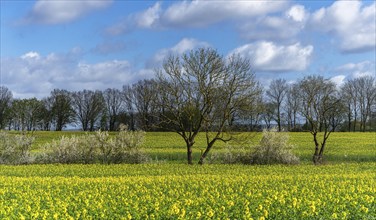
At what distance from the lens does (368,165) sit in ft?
81.8

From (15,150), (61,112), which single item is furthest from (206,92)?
(61,112)

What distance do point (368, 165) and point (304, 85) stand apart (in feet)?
46.6

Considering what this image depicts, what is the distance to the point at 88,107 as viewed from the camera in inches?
3578

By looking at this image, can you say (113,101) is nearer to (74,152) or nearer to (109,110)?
(109,110)

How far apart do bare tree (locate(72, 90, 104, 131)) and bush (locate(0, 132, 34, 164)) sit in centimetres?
5672

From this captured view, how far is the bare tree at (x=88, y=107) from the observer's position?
292ft

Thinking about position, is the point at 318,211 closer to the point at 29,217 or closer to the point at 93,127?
the point at 29,217

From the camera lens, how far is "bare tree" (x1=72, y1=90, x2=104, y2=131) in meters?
89.1

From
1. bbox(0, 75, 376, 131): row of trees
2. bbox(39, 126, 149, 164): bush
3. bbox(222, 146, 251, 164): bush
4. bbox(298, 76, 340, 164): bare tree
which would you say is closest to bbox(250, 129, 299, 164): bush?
bbox(222, 146, 251, 164): bush

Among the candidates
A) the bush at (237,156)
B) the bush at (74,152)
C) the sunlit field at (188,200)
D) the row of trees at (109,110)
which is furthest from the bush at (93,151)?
the row of trees at (109,110)

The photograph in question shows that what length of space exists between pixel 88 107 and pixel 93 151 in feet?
206

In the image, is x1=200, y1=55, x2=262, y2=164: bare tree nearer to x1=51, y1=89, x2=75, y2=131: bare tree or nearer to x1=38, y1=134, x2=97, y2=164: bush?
x1=38, y1=134, x2=97, y2=164: bush

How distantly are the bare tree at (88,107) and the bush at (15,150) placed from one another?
56715 mm

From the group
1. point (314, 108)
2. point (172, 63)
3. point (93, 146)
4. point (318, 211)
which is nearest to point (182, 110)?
point (172, 63)
